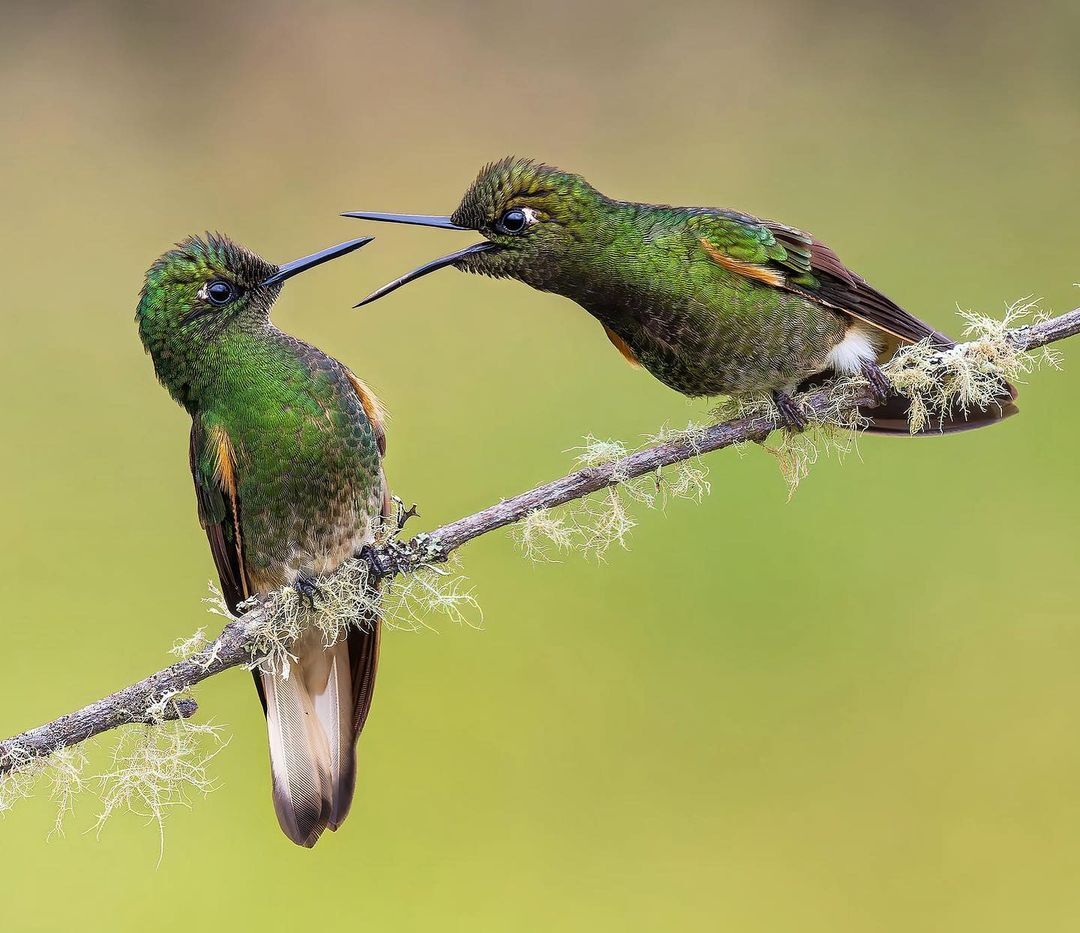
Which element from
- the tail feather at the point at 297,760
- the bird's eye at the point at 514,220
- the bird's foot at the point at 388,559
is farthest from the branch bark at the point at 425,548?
the bird's eye at the point at 514,220

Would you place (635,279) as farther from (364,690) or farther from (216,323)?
(364,690)

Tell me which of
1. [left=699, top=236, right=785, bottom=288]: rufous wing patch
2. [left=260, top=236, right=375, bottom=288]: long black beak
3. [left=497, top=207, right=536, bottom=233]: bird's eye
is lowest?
[left=260, top=236, right=375, bottom=288]: long black beak

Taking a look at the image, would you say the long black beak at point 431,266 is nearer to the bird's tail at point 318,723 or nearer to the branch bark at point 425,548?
the branch bark at point 425,548

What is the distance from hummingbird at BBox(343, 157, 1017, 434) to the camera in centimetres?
231

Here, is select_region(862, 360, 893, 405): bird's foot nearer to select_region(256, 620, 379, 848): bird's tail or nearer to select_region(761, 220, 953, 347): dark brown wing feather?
select_region(761, 220, 953, 347): dark brown wing feather

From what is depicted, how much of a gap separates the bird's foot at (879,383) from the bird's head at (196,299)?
3.63ft

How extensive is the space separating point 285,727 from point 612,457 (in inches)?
35.7

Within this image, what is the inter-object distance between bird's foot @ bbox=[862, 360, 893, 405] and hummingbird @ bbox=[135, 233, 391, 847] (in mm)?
960

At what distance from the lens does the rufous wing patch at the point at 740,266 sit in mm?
2510

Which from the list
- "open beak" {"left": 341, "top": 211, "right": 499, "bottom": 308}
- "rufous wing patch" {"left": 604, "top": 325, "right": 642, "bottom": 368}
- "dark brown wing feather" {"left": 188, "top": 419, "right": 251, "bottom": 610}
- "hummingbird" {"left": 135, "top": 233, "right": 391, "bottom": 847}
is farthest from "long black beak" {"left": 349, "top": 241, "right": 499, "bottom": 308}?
"dark brown wing feather" {"left": 188, "top": 419, "right": 251, "bottom": 610}

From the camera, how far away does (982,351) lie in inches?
85.8

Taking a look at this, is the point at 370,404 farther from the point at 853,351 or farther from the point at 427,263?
the point at 853,351

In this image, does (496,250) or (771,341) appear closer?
(496,250)

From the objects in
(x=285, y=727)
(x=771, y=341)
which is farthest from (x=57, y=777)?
(x=771, y=341)
